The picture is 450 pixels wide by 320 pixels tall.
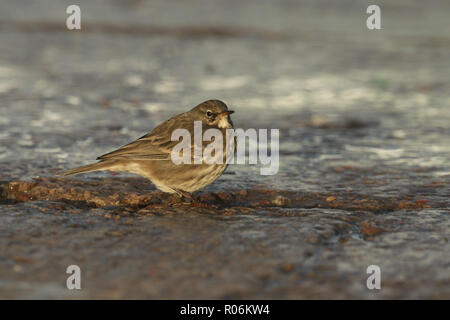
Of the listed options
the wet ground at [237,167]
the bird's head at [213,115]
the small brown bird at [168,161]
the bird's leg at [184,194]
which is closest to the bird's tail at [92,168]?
the small brown bird at [168,161]

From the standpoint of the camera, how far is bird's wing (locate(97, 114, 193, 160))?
5.10m

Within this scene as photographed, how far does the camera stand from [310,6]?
54.4 feet

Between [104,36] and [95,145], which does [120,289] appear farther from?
[104,36]

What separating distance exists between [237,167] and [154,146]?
2.93ft

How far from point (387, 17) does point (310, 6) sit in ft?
6.19

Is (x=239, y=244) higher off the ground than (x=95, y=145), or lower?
lower

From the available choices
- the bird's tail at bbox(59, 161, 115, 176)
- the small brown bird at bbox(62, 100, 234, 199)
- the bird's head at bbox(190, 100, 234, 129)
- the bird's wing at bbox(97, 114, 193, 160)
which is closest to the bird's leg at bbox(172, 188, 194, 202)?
the small brown bird at bbox(62, 100, 234, 199)

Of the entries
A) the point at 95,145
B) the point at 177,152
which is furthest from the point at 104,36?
the point at 177,152

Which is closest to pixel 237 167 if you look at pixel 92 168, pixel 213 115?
pixel 213 115

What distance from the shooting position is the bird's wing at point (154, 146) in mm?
5102

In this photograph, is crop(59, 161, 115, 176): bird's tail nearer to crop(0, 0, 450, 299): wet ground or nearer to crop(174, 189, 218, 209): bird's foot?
crop(0, 0, 450, 299): wet ground

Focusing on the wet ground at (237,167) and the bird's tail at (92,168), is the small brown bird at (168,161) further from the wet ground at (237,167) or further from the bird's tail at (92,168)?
the wet ground at (237,167)

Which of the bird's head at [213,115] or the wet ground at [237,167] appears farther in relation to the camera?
the bird's head at [213,115]

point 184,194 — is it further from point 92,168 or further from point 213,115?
point 213,115
